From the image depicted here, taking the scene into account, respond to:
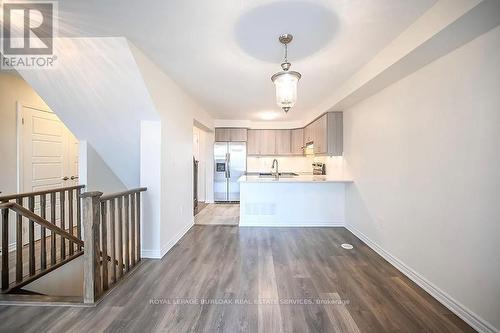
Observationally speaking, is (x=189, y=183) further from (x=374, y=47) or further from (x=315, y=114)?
(x=374, y=47)

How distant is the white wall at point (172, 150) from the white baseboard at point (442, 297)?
2915 millimetres

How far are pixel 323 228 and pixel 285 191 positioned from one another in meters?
0.97

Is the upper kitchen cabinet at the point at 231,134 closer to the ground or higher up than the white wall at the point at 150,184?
higher up

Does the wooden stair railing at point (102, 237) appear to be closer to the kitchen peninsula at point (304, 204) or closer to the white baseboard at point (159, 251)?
the white baseboard at point (159, 251)

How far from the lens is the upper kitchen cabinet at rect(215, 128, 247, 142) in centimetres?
643

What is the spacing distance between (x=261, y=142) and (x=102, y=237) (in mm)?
5032

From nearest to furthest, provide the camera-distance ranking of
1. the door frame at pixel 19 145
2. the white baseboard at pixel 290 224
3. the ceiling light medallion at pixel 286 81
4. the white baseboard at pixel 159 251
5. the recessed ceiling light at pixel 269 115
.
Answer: the ceiling light medallion at pixel 286 81 < the white baseboard at pixel 159 251 < the door frame at pixel 19 145 < the white baseboard at pixel 290 224 < the recessed ceiling light at pixel 269 115

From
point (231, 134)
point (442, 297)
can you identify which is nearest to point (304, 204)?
point (442, 297)

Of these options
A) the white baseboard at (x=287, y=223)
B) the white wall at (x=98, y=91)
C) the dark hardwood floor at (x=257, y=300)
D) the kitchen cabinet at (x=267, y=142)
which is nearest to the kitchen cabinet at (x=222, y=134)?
the kitchen cabinet at (x=267, y=142)

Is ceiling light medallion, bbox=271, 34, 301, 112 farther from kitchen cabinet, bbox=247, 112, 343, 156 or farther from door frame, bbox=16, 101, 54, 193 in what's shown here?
door frame, bbox=16, 101, 54, 193

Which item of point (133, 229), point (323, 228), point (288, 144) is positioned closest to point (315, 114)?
point (288, 144)

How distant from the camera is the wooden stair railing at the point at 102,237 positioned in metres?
1.98

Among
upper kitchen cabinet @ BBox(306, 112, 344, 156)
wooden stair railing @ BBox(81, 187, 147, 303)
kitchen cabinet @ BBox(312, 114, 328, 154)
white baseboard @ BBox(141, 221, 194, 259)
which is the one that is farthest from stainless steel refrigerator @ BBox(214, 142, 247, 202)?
wooden stair railing @ BBox(81, 187, 147, 303)

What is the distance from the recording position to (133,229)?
272 centimetres
